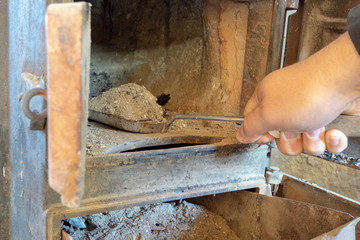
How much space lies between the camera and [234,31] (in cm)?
185

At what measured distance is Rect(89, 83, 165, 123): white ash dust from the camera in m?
1.72

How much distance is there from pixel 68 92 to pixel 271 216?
100 cm

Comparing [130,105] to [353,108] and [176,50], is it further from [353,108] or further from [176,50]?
[353,108]

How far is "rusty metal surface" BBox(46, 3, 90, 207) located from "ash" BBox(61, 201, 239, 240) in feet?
2.57

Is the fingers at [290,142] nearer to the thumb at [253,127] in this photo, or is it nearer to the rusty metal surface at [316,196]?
the thumb at [253,127]

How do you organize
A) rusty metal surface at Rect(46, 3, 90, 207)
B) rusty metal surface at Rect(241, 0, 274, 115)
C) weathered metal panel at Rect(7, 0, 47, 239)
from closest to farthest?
1. rusty metal surface at Rect(46, 3, 90, 207)
2. weathered metal panel at Rect(7, 0, 47, 239)
3. rusty metal surface at Rect(241, 0, 274, 115)

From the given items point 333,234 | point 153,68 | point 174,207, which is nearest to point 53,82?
point 333,234

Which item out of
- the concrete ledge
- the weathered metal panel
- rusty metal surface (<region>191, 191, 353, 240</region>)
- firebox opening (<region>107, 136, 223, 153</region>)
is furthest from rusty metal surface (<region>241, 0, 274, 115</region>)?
the weathered metal panel

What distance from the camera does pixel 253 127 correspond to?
4.01 feet

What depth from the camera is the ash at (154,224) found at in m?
1.48

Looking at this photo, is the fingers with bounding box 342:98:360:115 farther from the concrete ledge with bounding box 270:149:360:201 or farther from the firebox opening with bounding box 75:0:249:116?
the concrete ledge with bounding box 270:149:360:201

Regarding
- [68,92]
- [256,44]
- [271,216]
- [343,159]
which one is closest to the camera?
[68,92]

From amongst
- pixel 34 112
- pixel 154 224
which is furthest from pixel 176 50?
pixel 34 112

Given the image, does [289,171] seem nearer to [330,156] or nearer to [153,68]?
[330,156]
